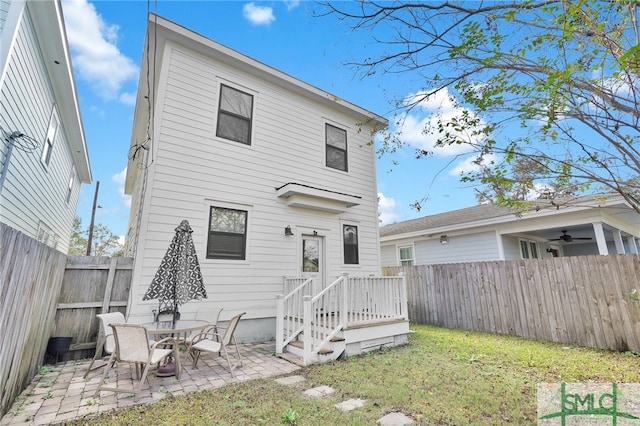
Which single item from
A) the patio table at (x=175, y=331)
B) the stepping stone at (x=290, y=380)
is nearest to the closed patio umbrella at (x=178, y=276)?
the patio table at (x=175, y=331)

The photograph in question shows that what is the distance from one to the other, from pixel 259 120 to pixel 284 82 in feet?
4.55

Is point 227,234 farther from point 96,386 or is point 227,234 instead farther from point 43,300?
point 96,386

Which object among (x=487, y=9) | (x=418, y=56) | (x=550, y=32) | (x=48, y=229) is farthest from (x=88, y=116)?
(x=550, y=32)

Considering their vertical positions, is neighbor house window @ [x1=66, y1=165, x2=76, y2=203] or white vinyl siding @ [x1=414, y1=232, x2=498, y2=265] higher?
neighbor house window @ [x1=66, y1=165, x2=76, y2=203]

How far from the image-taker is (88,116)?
9273 mm

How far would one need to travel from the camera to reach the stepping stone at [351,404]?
10.5 ft

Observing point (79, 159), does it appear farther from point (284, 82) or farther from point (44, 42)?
point (284, 82)

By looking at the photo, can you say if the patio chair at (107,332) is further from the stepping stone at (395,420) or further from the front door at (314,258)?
the front door at (314,258)

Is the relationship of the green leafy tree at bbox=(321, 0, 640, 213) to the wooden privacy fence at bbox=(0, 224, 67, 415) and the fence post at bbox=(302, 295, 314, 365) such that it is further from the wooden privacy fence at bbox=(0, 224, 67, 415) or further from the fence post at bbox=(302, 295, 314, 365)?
the wooden privacy fence at bbox=(0, 224, 67, 415)

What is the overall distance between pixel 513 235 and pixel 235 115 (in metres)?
10.8

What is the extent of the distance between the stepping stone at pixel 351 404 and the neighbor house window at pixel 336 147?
21.0 ft

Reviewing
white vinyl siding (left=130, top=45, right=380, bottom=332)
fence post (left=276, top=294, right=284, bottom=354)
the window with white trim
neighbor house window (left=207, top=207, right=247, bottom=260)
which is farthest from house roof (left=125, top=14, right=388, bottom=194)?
the window with white trim

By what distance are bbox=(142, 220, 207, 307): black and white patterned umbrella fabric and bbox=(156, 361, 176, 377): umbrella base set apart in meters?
0.87

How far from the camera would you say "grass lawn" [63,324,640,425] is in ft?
9.71
